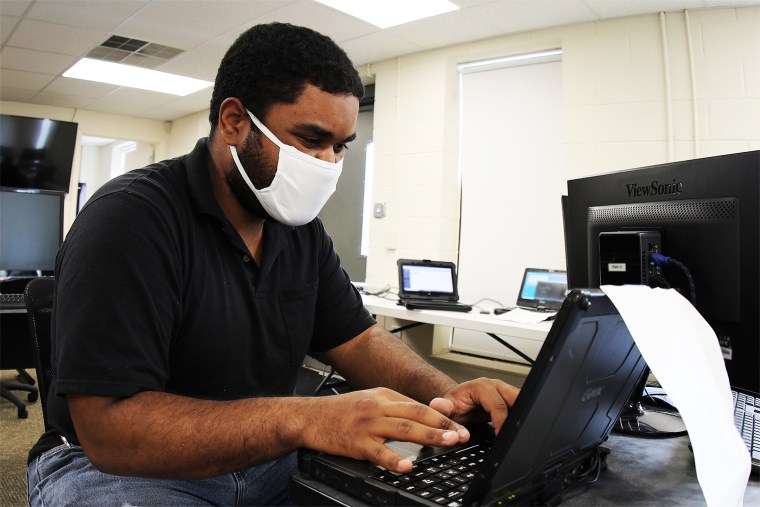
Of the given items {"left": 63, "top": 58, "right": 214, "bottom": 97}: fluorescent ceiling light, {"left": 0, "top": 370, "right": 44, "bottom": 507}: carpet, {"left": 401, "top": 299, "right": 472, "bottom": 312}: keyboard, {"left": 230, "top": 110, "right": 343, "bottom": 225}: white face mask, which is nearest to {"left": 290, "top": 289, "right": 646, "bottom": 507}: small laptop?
{"left": 230, "top": 110, "right": 343, "bottom": 225}: white face mask

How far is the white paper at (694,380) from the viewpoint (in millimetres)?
552

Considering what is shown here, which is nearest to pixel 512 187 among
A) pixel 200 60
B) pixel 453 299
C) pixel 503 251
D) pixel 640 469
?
pixel 503 251

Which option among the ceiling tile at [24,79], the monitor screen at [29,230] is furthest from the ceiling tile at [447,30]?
the ceiling tile at [24,79]

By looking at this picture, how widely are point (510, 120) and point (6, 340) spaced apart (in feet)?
11.1

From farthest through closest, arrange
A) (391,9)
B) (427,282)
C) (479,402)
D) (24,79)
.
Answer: (24,79)
(391,9)
(427,282)
(479,402)

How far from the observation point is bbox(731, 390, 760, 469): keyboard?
2.71ft

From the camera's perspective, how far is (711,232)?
35.5 inches

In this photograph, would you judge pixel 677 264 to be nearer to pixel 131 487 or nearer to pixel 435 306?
pixel 131 487

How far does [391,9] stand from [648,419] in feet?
10.4

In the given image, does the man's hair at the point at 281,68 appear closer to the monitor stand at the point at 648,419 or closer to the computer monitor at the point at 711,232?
the computer monitor at the point at 711,232

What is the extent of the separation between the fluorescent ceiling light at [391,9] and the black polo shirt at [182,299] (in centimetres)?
264

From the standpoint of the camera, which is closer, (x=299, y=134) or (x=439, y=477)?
(x=439, y=477)

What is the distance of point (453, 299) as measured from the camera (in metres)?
3.26

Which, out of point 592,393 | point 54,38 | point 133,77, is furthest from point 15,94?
point 592,393
